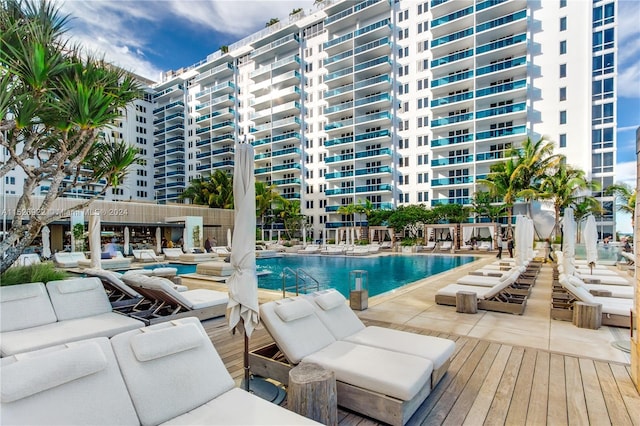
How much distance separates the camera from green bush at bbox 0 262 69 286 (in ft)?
16.0

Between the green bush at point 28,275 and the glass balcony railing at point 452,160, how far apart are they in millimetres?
31052

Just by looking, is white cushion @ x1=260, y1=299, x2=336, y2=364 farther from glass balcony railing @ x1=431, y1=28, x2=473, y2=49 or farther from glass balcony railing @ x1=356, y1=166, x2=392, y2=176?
glass balcony railing @ x1=431, y1=28, x2=473, y2=49

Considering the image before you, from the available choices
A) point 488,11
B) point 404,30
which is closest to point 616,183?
point 488,11

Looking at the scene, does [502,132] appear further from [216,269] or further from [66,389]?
[66,389]

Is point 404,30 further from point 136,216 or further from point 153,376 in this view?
point 153,376

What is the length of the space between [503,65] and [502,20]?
3.93 m

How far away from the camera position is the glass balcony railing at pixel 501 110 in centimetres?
2780

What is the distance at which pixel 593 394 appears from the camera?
10.2 feet

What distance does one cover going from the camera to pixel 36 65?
4.43 metres

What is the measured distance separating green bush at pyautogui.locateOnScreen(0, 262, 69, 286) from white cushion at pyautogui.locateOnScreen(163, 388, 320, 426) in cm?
441

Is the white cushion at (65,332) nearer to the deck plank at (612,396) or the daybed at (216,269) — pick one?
the deck plank at (612,396)

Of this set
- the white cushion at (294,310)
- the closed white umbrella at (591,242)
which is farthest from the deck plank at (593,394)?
the closed white umbrella at (591,242)

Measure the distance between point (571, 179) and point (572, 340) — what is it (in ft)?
73.4

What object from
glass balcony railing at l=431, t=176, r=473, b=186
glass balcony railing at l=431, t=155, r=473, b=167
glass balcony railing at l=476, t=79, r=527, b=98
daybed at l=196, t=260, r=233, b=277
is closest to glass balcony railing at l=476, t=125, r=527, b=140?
glass balcony railing at l=431, t=155, r=473, b=167
